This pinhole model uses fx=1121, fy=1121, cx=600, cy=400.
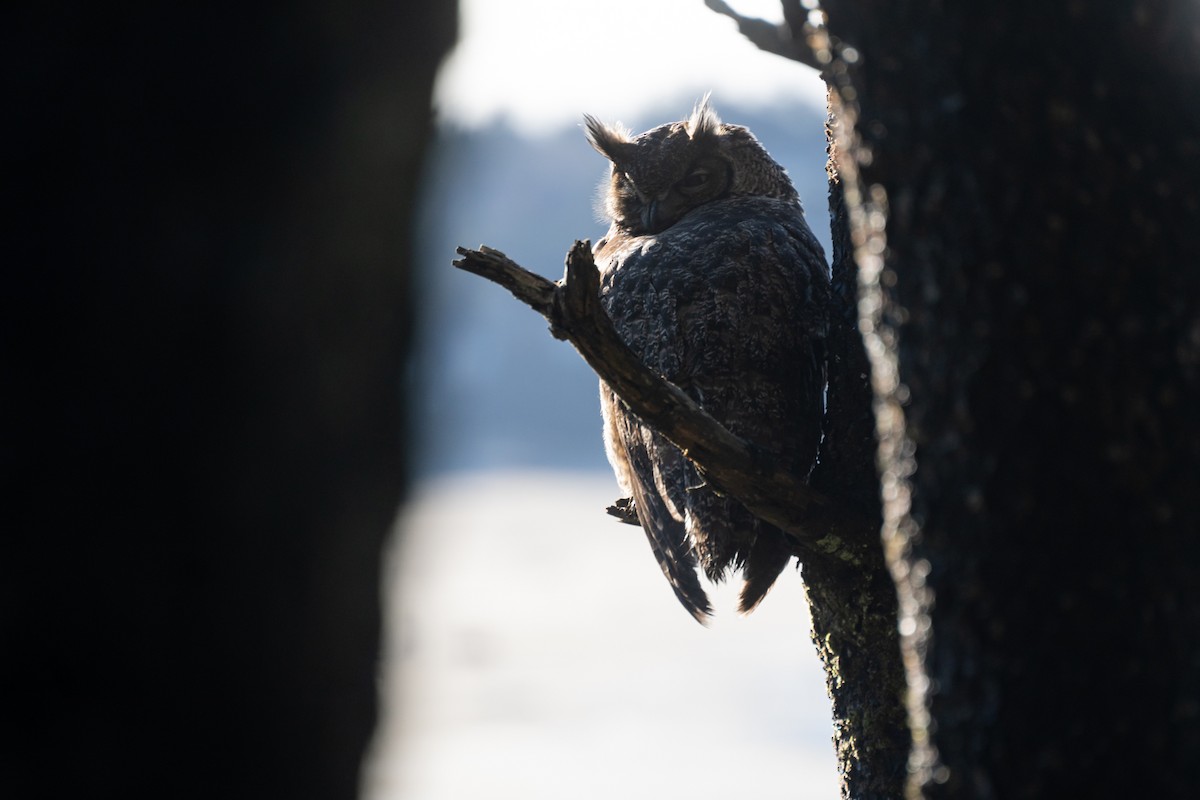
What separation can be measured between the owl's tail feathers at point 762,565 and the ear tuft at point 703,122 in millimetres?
2381

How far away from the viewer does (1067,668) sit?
1.41 m

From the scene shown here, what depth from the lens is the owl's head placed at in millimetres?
5574

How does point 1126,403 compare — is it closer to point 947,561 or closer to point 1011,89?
point 947,561

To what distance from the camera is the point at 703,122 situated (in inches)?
222

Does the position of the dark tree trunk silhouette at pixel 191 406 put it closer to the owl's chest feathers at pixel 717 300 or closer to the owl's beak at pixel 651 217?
the owl's chest feathers at pixel 717 300

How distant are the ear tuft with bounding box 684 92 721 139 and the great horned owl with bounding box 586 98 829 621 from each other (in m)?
0.81

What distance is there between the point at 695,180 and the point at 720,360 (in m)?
1.68

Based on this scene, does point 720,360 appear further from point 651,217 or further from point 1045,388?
point 1045,388

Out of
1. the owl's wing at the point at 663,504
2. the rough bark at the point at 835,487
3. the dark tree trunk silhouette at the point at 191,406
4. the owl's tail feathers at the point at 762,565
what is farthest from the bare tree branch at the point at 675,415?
the dark tree trunk silhouette at the point at 191,406

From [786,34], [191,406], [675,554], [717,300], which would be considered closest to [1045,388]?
[786,34]

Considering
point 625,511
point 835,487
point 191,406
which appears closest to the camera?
point 191,406

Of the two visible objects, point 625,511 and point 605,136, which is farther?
point 605,136

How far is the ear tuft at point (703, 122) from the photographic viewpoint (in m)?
5.63

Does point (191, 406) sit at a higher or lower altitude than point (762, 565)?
lower
